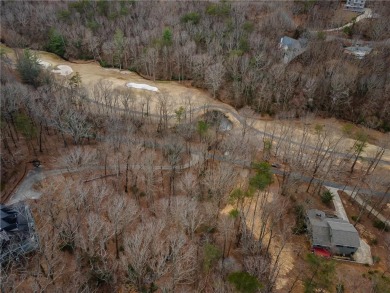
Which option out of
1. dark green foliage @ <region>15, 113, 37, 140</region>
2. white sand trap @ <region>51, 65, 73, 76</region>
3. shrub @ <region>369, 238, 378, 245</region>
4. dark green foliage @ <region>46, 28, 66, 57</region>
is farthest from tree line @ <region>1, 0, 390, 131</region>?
dark green foliage @ <region>15, 113, 37, 140</region>

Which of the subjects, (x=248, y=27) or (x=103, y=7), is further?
(x=103, y=7)

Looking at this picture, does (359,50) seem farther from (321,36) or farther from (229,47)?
(229,47)

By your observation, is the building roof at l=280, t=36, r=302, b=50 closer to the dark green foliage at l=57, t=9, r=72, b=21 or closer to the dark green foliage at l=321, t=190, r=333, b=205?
the dark green foliage at l=321, t=190, r=333, b=205

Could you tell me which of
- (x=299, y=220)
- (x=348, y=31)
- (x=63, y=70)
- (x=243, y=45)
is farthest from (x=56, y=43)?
(x=348, y=31)

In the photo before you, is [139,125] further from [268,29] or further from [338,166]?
[268,29]

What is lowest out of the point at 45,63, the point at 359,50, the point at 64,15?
the point at 45,63

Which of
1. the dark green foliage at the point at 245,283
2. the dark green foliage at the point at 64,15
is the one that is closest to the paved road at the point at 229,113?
the dark green foliage at the point at 245,283

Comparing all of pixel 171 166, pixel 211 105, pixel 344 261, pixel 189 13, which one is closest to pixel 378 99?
pixel 211 105

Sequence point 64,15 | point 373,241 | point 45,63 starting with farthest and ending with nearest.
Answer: point 64,15 < point 45,63 < point 373,241

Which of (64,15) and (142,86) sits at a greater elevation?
(64,15)
